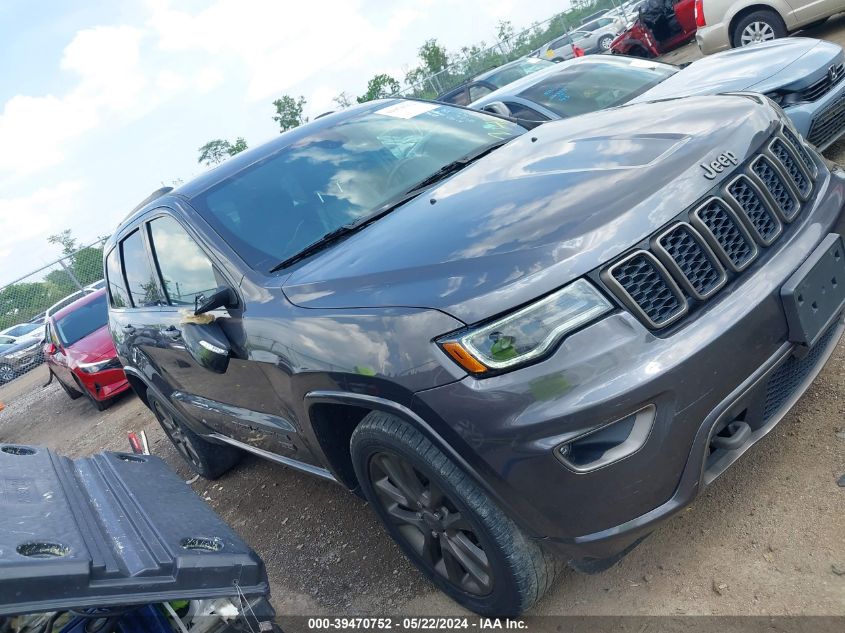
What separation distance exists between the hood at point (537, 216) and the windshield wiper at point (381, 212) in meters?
0.10

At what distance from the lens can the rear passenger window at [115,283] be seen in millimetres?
4543

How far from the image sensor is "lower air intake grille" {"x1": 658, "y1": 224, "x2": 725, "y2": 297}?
211 centimetres

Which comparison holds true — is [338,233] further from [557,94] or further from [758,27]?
[758,27]

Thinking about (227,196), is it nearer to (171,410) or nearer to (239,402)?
(239,402)

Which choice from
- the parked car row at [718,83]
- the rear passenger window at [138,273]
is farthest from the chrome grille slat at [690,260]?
the parked car row at [718,83]

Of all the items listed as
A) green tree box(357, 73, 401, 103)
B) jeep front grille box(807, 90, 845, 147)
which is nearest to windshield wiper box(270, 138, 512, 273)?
jeep front grille box(807, 90, 845, 147)

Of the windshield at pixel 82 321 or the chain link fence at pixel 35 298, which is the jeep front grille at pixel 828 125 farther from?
the chain link fence at pixel 35 298

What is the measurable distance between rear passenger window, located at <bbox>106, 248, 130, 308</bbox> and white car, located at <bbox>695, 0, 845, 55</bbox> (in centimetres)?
810

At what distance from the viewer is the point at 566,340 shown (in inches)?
78.2

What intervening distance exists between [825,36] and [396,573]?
34.7ft

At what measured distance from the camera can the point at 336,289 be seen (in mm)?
2457

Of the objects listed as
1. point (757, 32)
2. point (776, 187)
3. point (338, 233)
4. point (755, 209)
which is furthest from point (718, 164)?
point (757, 32)

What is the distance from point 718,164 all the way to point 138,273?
3228mm

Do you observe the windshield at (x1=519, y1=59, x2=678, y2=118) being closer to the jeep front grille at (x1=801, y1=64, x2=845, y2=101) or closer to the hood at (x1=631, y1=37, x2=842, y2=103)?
the hood at (x1=631, y1=37, x2=842, y2=103)
